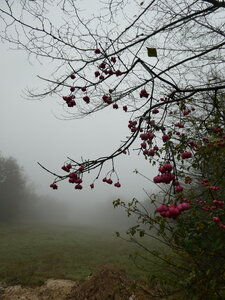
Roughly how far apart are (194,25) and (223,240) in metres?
3.57

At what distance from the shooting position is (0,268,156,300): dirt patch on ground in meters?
6.05

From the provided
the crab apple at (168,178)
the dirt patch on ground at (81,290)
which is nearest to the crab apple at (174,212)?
the crab apple at (168,178)

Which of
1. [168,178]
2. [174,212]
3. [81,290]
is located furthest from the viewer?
[81,290]

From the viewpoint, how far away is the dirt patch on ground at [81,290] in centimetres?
605

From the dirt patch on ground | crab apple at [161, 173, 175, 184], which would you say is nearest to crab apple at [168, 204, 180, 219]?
crab apple at [161, 173, 175, 184]

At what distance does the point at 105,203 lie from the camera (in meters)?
69.2

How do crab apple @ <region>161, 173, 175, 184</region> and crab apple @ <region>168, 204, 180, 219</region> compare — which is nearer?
crab apple @ <region>168, 204, 180, 219</region>

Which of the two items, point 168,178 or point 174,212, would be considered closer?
point 174,212

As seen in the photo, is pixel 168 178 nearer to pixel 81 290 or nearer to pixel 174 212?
pixel 174 212

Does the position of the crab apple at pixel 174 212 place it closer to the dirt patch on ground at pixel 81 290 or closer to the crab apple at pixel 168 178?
the crab apple at pixel 168 178

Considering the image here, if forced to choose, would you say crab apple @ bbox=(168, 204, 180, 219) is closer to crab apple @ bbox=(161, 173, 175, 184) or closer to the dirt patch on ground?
crab apple @ bbox=(161, 173, 175, 184)

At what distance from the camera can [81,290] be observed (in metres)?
6.62

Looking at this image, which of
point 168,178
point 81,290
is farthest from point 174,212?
point 81,290

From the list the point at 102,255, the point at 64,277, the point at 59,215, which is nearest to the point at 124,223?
the point at 59,215
